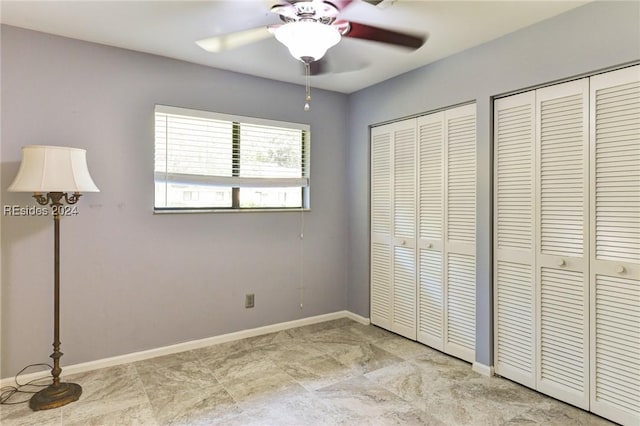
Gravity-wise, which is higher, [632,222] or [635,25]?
[635,25]

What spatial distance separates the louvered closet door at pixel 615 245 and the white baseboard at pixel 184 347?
205cm

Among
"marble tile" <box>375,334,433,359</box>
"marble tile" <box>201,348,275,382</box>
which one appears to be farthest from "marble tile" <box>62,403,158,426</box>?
"marble tile" <box>375,334,433,359</box>

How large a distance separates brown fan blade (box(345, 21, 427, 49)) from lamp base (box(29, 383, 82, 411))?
2760mm

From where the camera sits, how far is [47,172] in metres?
2.21

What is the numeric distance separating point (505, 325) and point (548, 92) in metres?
1.59

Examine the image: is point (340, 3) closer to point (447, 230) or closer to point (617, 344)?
point (447, 230)

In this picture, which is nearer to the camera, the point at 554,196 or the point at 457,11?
the point at 457,11

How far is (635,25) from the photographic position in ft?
6.40

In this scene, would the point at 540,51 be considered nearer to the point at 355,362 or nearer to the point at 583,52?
the point at 583,52

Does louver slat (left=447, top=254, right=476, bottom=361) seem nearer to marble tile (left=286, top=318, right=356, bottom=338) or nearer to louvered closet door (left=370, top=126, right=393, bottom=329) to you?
louvered closet door (left=370, top=126, right=393, bottom=329)

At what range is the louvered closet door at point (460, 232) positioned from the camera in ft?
9.26

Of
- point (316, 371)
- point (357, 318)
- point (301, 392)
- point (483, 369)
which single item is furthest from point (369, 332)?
point (301, 392)

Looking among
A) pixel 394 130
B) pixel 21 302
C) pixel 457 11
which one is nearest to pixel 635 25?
pixel 457 11

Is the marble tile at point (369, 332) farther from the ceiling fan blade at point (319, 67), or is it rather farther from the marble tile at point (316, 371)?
the ceiling fan blade at point (319, 67)
